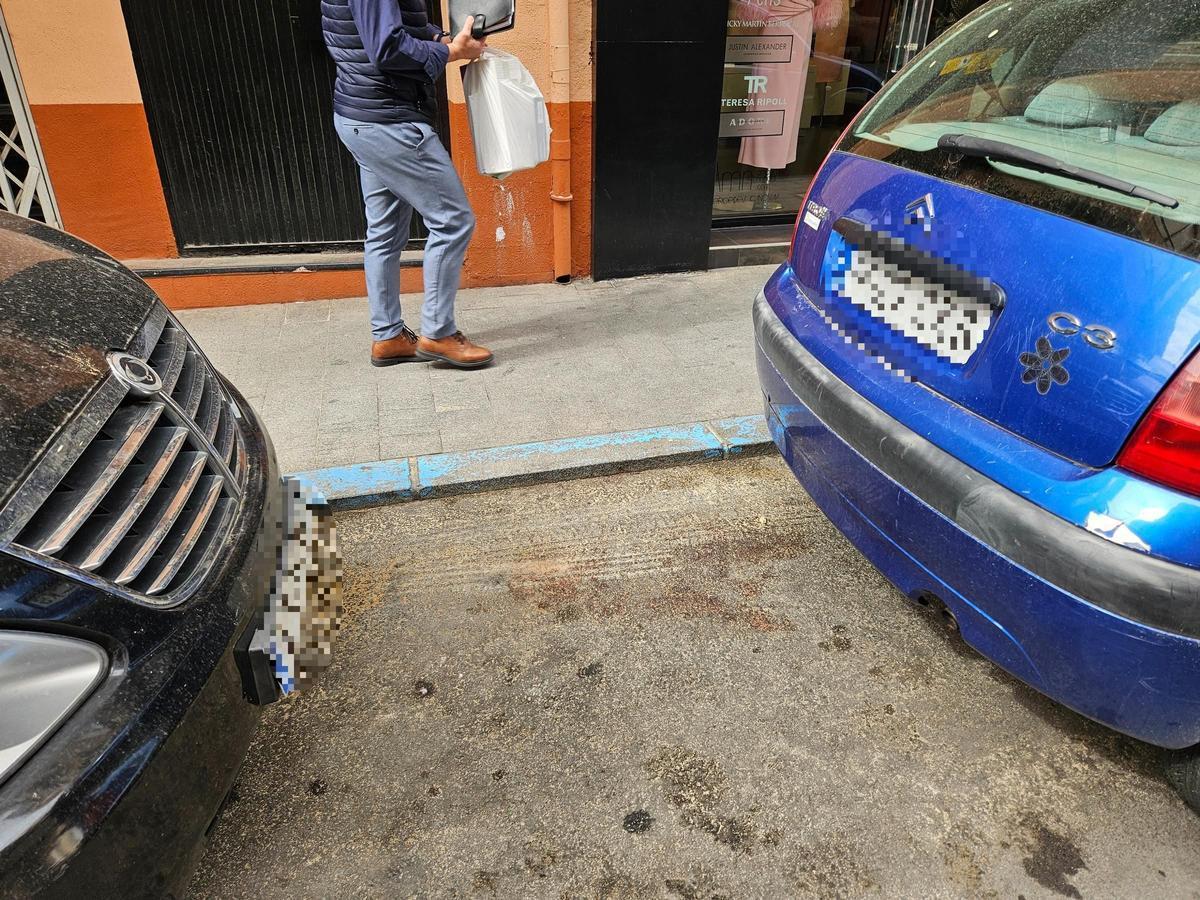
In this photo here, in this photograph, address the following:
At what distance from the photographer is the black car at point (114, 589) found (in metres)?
1.24

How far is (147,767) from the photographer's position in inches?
53.5

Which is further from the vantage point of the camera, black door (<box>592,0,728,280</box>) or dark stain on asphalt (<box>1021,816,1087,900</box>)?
black door (<box>592,0,728,280</box>)

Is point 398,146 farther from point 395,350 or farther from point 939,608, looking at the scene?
point 939,608

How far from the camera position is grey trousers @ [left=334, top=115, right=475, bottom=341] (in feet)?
12.1

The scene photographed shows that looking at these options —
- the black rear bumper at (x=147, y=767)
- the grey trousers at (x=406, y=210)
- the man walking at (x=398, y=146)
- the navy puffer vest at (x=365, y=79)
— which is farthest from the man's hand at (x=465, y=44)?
the black rear bumper at (x=147, y=767)

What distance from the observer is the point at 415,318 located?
4.88 meters

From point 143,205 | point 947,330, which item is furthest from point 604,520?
point 143,205

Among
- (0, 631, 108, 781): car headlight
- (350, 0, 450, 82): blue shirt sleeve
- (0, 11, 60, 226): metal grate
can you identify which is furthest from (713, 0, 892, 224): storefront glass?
(0, 631, 108, 781): car headlight

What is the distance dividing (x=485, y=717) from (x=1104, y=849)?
4.95ft

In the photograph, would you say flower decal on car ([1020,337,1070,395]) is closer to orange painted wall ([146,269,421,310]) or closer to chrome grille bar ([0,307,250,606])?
chrome grille bar ([0,307,250,606])

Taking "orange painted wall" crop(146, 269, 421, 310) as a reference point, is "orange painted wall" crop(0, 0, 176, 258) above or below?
above

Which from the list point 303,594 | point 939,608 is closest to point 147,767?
point 303,594

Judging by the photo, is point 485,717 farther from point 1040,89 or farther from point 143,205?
point 143,205

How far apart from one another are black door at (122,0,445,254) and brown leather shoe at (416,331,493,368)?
136cm
